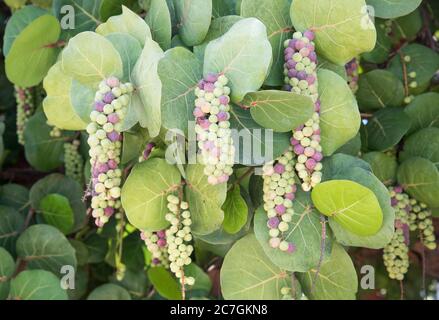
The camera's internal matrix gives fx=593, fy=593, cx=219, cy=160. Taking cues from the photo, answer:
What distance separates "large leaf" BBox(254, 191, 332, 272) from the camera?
1039 mm

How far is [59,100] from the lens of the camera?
1188 millimetres

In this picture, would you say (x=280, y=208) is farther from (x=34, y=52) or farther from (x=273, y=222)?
(x=34, y=52)

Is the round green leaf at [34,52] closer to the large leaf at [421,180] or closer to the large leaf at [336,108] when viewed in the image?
the large leaf at [336,108]

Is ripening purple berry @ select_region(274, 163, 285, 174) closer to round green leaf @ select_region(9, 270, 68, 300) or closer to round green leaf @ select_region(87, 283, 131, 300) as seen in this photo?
round green leaf @ select_region(9, 270, 68, 300)

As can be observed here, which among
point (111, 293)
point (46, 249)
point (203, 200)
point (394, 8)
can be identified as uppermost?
point (394, 8)

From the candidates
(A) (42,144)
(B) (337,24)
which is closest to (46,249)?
(A) (42,144)

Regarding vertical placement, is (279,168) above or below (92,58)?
below

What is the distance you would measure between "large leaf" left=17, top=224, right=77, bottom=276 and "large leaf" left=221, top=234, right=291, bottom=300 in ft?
1.35

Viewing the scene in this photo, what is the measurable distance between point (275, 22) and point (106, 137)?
1.21 feet

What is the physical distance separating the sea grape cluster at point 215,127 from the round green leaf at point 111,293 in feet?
2.71

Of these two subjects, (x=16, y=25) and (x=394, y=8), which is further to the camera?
(x=16, y=25)

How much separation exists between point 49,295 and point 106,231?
0.42m

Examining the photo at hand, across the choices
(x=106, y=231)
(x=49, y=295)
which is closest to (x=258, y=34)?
(x=49, y=295)

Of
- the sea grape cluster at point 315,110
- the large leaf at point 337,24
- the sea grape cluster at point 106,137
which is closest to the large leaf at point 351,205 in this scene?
the sea grape cluster at point 315,110
